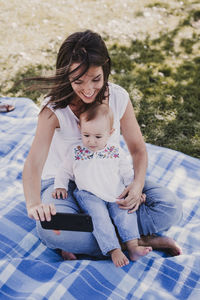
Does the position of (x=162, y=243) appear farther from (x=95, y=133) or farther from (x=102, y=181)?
(x=95, y=133)

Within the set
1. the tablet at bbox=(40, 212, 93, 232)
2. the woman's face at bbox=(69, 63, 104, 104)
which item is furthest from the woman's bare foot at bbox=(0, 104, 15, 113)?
the tablet at bbox=(40, 212, 93, 232)

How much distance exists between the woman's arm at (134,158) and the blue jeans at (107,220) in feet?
0.23

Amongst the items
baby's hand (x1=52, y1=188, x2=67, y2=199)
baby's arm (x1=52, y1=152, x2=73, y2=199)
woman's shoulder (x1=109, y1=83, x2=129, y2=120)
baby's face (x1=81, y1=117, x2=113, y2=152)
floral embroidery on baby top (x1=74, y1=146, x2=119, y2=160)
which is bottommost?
baby's hand (x1=52, y1=188, x2=67, y2=199)

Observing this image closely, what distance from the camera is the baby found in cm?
211

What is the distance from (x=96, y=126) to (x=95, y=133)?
0.17ft

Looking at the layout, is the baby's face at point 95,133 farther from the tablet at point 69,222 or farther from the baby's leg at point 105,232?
the tablet at point 69,222

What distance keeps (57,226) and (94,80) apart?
0.89m

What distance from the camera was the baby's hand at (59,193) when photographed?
88.8 inches

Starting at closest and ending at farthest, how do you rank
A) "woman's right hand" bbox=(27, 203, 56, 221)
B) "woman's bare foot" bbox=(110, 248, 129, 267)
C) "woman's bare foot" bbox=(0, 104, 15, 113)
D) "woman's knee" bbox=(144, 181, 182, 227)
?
"woman's right hand" bbox=(27, 203, 56, 221) < "woman's bare foot" bbox=(110, 248, 129, 267) < "woman's knee" bbox=(144, 181, 182, 227) < "woman's bare foot" bbox=(0, 104, 15, 113)

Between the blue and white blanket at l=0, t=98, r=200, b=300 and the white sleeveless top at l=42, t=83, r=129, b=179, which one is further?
the white sleeveless top at l=42, t=83, r=129, b=179

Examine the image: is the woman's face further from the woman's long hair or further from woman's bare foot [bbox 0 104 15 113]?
woman's bare foot [bbox 0 104 15 113]

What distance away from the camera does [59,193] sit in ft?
7.42

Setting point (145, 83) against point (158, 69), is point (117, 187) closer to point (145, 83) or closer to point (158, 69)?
point (145, 83)

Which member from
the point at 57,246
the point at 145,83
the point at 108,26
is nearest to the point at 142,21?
the point at 108,26
